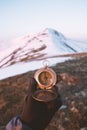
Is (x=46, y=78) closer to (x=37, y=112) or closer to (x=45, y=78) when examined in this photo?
(x=45, y=78)

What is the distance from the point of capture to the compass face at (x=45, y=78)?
5862 millimetres

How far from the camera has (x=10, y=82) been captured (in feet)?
55.5

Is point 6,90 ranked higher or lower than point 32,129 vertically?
lower

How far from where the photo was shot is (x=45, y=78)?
19.3ft

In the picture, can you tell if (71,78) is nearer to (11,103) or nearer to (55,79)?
(11,103)

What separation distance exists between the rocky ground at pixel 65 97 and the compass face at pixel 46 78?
253 inches

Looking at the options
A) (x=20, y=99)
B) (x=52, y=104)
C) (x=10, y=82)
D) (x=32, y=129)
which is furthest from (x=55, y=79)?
(x=10, y=82)

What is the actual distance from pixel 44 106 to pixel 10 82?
11307mm

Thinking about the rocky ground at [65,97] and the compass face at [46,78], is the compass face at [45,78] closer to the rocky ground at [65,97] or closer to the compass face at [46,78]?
the compass face at [46,78]

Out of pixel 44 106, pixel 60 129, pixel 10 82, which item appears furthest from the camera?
pixel 10 82

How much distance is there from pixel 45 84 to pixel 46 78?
0.12 m

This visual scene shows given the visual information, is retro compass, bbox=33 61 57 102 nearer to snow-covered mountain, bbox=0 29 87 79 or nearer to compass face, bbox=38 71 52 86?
compass face, bbox=38 71 52 86

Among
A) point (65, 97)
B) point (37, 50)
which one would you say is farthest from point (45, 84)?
point (37, 50)

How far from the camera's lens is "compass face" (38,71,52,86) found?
19.2 feet
